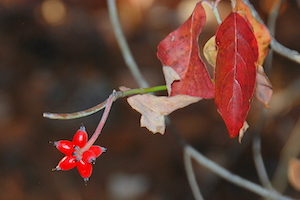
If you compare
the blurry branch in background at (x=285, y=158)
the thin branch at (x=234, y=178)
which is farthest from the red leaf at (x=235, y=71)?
the blurry branch in background at (x=285, y=158)

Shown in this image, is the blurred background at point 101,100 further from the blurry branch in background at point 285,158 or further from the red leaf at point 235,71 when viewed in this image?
the red leaf at point 235,71

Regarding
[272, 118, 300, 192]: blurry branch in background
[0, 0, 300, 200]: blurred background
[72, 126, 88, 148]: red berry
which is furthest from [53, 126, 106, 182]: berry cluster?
[272, 118, 300, 192]: blurry branch in background

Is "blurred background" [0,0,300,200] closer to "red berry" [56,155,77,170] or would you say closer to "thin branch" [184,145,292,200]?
"thin branch" [184,145,292,200]

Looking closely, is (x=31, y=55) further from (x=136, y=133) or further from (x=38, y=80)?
(x=136, y=133)

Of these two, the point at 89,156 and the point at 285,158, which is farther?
the point at 285,158

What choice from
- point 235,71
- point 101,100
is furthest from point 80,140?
point 101,100

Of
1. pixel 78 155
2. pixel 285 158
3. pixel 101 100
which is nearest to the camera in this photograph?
pixel 78 155

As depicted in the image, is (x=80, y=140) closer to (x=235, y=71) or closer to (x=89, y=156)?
(x=89, y=156)
